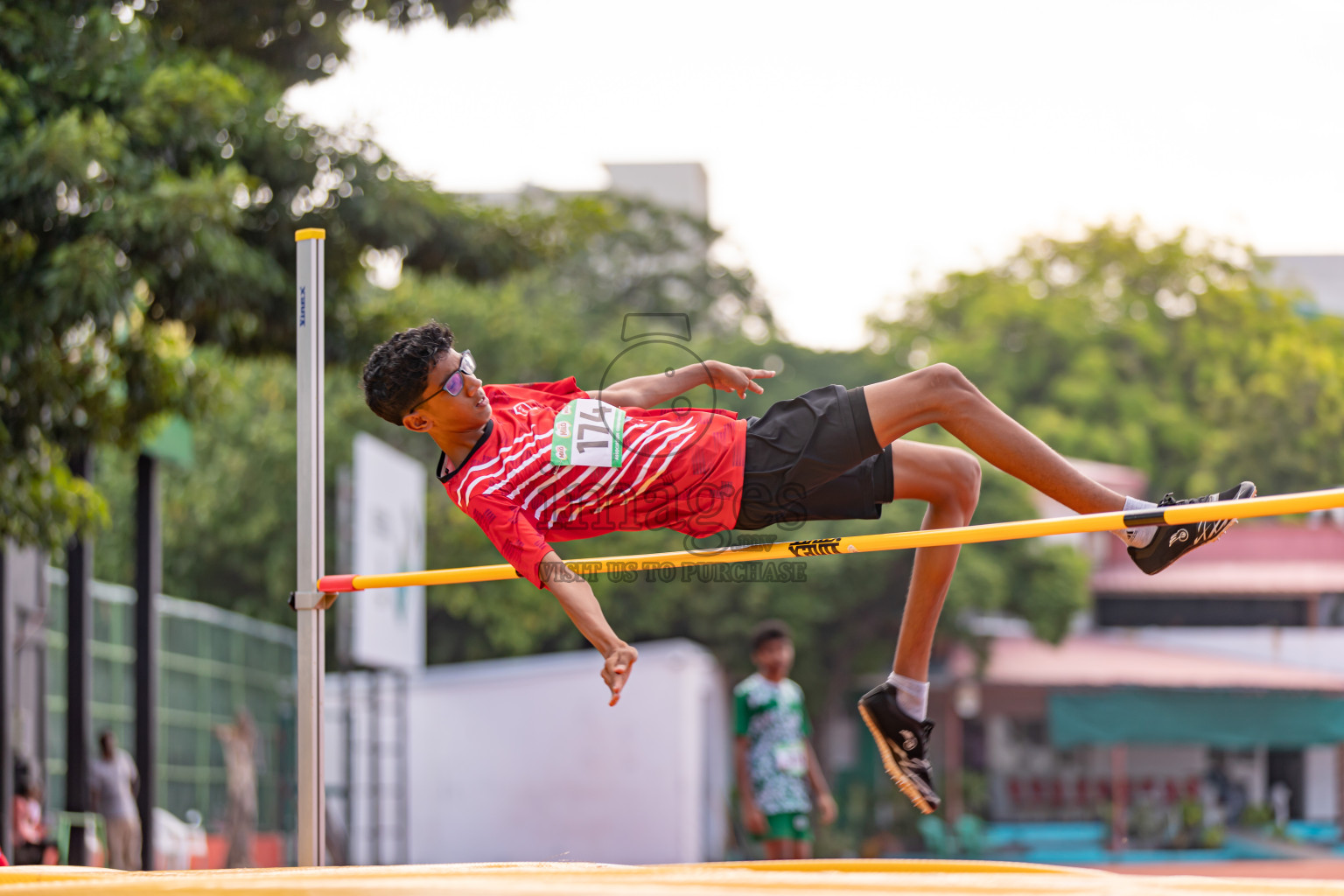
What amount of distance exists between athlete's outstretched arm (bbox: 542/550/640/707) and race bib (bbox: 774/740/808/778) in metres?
3.08

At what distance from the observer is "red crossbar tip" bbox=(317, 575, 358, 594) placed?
377cm

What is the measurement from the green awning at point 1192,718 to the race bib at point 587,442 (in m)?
15.2

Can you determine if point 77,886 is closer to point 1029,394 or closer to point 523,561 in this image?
point 523,561

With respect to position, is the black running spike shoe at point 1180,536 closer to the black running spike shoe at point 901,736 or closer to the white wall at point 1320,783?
the black running spike shoe at point 901,736

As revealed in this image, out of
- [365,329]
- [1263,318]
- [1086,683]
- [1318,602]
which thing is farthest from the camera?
[1263,318]

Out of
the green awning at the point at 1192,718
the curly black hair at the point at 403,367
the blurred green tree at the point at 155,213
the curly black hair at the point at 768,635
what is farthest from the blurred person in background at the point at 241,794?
the curly black hair at the point at 403,367

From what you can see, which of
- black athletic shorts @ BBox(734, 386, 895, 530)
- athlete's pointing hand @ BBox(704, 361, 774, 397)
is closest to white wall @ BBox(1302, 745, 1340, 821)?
black athletic shorts @ BBox(734, 386, 895, 530)

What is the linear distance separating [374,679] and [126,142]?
8.85m

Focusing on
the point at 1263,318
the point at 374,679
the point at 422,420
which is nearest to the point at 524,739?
the point at 374,679

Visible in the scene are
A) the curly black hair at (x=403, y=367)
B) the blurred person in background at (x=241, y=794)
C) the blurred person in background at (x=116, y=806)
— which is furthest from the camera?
the blurred person in background at (x=241, y=794)

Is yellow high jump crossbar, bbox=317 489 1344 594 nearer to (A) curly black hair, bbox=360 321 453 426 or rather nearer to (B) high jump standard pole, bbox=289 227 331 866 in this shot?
(B) high jump standard pole, bbox=289 227 331 866

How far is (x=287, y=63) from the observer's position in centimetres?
874

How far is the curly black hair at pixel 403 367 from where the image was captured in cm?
337

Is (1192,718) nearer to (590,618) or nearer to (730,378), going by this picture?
(730,378)
